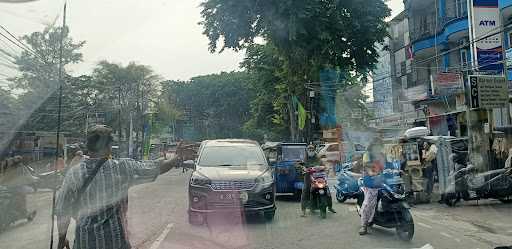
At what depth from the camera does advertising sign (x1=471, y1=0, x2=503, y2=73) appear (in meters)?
15.7

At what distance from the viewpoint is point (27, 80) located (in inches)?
725

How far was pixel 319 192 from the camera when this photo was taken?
35.3 ft

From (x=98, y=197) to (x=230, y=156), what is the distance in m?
7.64

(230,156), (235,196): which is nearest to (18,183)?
(230,156)

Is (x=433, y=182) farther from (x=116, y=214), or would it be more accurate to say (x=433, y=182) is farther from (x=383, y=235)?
(x=116, y=214)

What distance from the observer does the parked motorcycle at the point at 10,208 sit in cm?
976

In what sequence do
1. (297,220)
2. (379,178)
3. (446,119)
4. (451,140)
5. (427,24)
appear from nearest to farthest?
1. (379,178)
2. (297,220)
3. (451,140)
4. (446,119)
5. (427,24)

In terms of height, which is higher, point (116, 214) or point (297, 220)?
point (116, 214)

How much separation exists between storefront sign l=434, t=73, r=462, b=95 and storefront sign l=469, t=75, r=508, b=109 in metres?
10.1

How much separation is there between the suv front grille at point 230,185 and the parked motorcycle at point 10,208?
412cm

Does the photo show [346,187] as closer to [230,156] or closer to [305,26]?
[230,156]

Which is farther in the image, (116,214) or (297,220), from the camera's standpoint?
(297,220)

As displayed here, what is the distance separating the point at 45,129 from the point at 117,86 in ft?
70.9

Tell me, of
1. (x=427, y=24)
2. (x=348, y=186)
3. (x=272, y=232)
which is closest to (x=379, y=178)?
(x=272, y=232)
